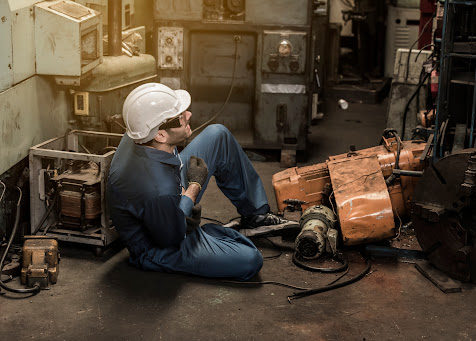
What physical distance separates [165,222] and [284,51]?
9.53ft

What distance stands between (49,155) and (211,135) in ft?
3.37

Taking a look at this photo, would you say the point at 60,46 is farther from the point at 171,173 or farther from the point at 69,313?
the point at 69,313

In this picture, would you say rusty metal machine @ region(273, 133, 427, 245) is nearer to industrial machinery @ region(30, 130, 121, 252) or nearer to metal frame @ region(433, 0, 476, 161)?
metal frame @ region(433, 0, 476, 161)

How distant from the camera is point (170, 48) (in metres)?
6.21

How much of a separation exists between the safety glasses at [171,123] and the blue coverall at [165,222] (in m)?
0.15

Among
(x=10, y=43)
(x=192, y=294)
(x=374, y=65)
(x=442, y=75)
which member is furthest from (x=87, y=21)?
(x=374, y=65)

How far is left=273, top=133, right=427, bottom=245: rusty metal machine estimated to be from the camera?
4195mm

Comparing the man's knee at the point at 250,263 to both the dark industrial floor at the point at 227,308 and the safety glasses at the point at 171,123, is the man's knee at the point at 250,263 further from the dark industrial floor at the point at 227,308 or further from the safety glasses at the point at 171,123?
the safety glasses at the point at 171,123

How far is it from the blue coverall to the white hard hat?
0.08 m

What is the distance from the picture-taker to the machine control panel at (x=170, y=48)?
20.2 ft

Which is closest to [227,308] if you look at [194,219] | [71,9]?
[194,219]

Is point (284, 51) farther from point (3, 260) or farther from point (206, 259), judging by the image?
point (3, 260)

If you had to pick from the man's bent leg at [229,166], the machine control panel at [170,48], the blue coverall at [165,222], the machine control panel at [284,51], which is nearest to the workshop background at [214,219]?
the blue coverall at [165,222]

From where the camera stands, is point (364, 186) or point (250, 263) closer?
point (250, 263)
